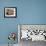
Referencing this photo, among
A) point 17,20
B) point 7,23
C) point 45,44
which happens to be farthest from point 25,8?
point 45,44

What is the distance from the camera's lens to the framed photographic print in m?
4.66

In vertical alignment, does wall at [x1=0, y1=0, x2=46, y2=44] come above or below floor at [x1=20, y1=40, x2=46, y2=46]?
above

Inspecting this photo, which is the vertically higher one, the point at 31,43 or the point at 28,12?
the point at 28,12

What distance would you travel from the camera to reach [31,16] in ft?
15.4

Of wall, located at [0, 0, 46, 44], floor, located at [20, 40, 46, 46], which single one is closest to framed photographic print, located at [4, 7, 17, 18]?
wall, located at [0, 0, 46, 44]

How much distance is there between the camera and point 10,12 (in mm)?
4672

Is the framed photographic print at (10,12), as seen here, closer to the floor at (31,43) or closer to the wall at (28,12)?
the wall at (28,12)

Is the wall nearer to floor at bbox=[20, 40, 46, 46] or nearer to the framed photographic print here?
the framed photographic print

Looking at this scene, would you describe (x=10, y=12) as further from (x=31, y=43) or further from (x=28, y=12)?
(x=31, y=43)

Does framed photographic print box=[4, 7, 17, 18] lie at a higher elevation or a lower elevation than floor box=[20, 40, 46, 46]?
higher

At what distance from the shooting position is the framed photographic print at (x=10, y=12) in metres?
4.66

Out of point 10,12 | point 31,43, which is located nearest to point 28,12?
point 10,12

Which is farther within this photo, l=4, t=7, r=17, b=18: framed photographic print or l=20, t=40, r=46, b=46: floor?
l=4, t=7, r=17, b=18: framed photographic print

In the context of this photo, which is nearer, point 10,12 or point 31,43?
point 31,43
